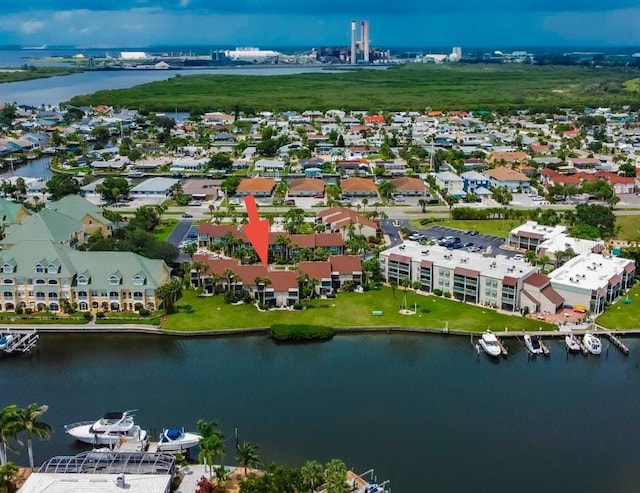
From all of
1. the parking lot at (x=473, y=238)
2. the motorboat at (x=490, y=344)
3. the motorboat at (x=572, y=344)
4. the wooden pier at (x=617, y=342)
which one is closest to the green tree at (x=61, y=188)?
the parking lot at (x=473, y=238)

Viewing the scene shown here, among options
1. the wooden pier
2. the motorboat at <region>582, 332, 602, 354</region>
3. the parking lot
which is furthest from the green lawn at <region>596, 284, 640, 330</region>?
the parking lot

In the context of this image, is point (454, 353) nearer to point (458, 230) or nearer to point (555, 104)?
point (458, 230)

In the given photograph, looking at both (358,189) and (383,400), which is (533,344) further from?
(358,189)

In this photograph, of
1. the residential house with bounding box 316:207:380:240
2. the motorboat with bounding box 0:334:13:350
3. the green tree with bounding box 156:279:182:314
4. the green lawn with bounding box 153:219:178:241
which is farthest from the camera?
the green lawn with bounding box 153:219:178:241

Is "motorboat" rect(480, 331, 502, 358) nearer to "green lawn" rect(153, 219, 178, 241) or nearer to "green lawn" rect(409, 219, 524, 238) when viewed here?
"green lawn" rect(409, 219, 524, 238)

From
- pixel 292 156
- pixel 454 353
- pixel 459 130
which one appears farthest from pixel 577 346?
pixel 459 130

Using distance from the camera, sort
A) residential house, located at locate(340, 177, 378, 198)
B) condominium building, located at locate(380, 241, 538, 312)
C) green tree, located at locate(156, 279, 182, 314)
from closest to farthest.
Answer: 1. green tree, located at locate(156, 279, 182, 314)
2. condominium building, located at locate(380, 241, 538, 312)
3. residential house, located at locate(340, 177, 378, 198)
